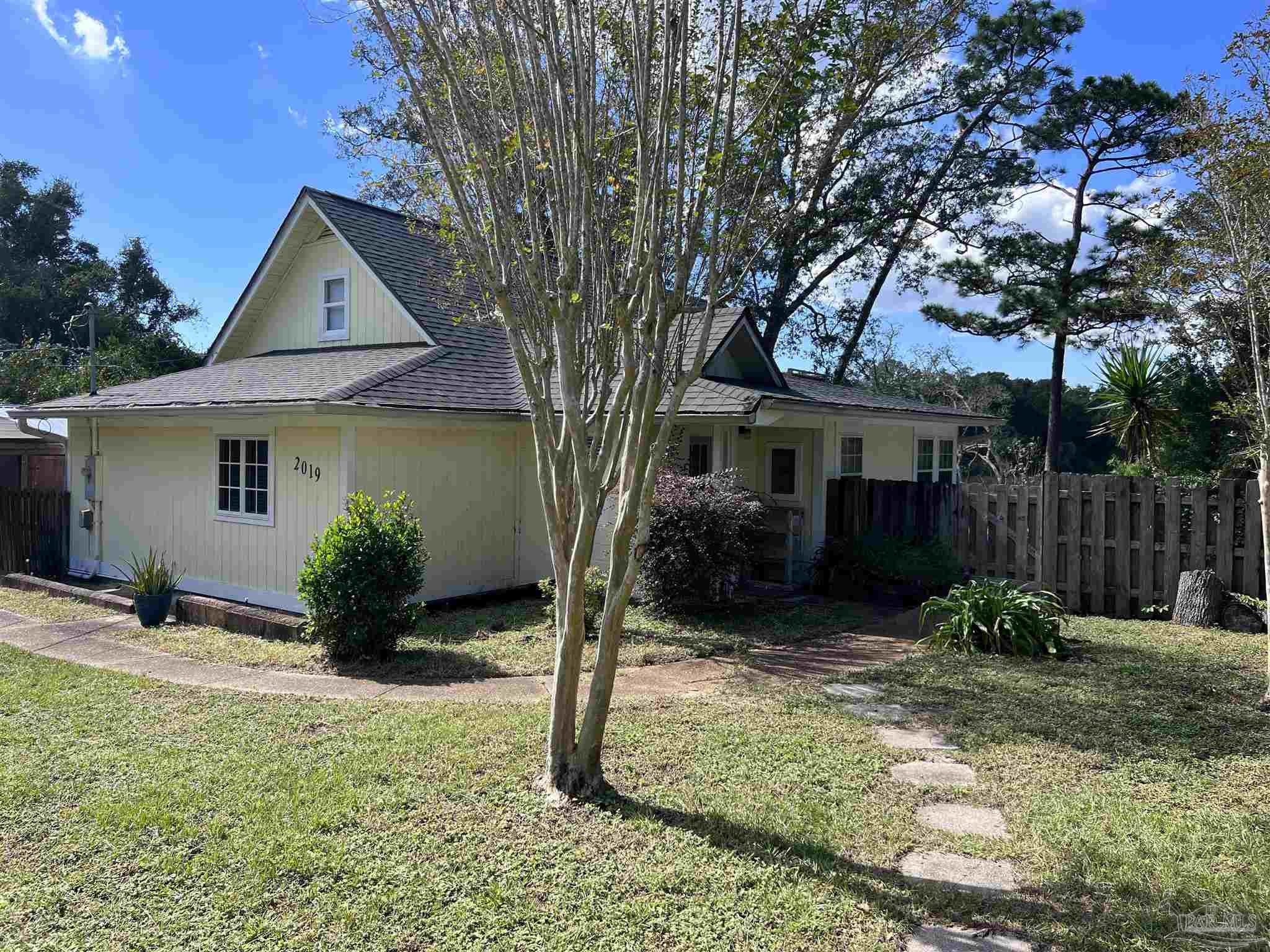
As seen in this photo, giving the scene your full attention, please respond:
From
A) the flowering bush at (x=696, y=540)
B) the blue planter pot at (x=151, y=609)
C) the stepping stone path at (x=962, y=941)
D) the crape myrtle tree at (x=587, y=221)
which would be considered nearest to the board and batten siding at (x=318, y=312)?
the blue planter pot at (x=151, y=609)

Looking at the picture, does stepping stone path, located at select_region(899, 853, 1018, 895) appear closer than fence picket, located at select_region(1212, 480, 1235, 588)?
Yes

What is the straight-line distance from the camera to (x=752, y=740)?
5965mm

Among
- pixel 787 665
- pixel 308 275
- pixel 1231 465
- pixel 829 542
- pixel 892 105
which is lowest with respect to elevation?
pixel 787 665

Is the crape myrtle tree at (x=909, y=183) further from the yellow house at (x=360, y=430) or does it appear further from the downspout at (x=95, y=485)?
the downspout at (x=95, y=485)

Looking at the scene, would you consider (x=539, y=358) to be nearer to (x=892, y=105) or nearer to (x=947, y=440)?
(x=947, y=440)

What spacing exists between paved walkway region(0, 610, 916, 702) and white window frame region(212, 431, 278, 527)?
2.09 meters

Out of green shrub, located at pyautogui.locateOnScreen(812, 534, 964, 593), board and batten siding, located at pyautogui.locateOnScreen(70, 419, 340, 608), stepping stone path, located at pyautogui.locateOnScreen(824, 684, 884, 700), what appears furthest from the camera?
green shrub, located at pyautogui.locateOnScreen(812, 534, 964, 593)

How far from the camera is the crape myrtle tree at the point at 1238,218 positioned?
22.6 feet

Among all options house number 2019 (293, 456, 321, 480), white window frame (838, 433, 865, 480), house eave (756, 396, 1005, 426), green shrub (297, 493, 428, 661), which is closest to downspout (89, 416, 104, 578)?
house number 2019 (293, 456, 321, 480)

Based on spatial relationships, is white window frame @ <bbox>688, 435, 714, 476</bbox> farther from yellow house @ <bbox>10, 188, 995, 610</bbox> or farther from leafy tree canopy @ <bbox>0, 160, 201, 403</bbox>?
leafy tree canopy @ <bbox>0, 160, 201, 403</bbox>

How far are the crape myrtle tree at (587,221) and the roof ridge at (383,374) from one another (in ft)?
17.5

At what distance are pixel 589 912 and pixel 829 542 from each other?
974 centimetres

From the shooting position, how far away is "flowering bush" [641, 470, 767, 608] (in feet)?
33.4

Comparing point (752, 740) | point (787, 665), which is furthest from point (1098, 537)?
point (752, 740)
